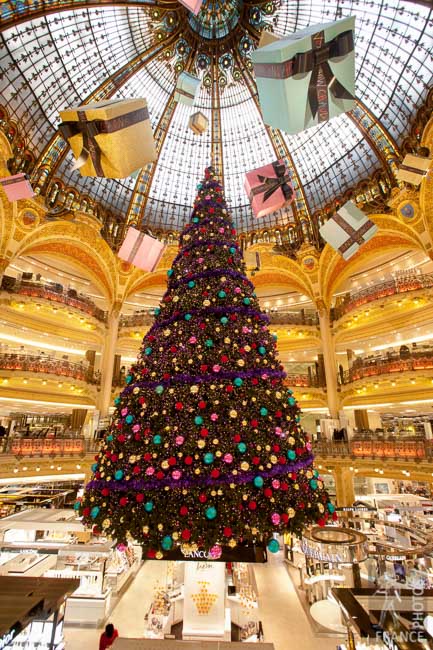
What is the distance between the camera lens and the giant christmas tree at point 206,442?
4211 millimetres

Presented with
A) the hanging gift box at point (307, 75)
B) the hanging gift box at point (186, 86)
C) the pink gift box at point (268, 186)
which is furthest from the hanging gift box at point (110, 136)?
the hanging gift box at point (186, 86)

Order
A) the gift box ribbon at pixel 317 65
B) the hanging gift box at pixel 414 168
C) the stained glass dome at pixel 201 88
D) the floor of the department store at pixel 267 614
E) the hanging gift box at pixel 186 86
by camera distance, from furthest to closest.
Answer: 1. the stained glass dome at pixel 201 88
2. the hanging gift box at pixel 186 86
3. the hanging gift box at pixel 414 168
4. the floor of the department store at pixel 267 614
5. the gift box ribbon at pixel 317 65

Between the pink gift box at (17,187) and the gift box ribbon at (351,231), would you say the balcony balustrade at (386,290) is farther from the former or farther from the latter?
the pink gift box at (17,187)

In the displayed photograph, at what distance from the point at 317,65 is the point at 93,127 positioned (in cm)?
616

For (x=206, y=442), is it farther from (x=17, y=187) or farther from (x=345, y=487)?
(x=345, y=487)

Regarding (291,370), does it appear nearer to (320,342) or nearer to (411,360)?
(320,342)

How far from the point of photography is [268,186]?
13539 millimetres

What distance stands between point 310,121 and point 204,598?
12.3m

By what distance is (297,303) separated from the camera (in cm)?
2862

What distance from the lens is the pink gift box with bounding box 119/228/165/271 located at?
555 inches

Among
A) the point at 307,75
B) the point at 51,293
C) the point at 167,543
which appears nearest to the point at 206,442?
the point at 167,543

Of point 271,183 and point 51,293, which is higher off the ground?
point 271,183

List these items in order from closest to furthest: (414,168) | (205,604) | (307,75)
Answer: (205,604), (307,75), (414,168)

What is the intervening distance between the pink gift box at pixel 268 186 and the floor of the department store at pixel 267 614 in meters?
13.9
